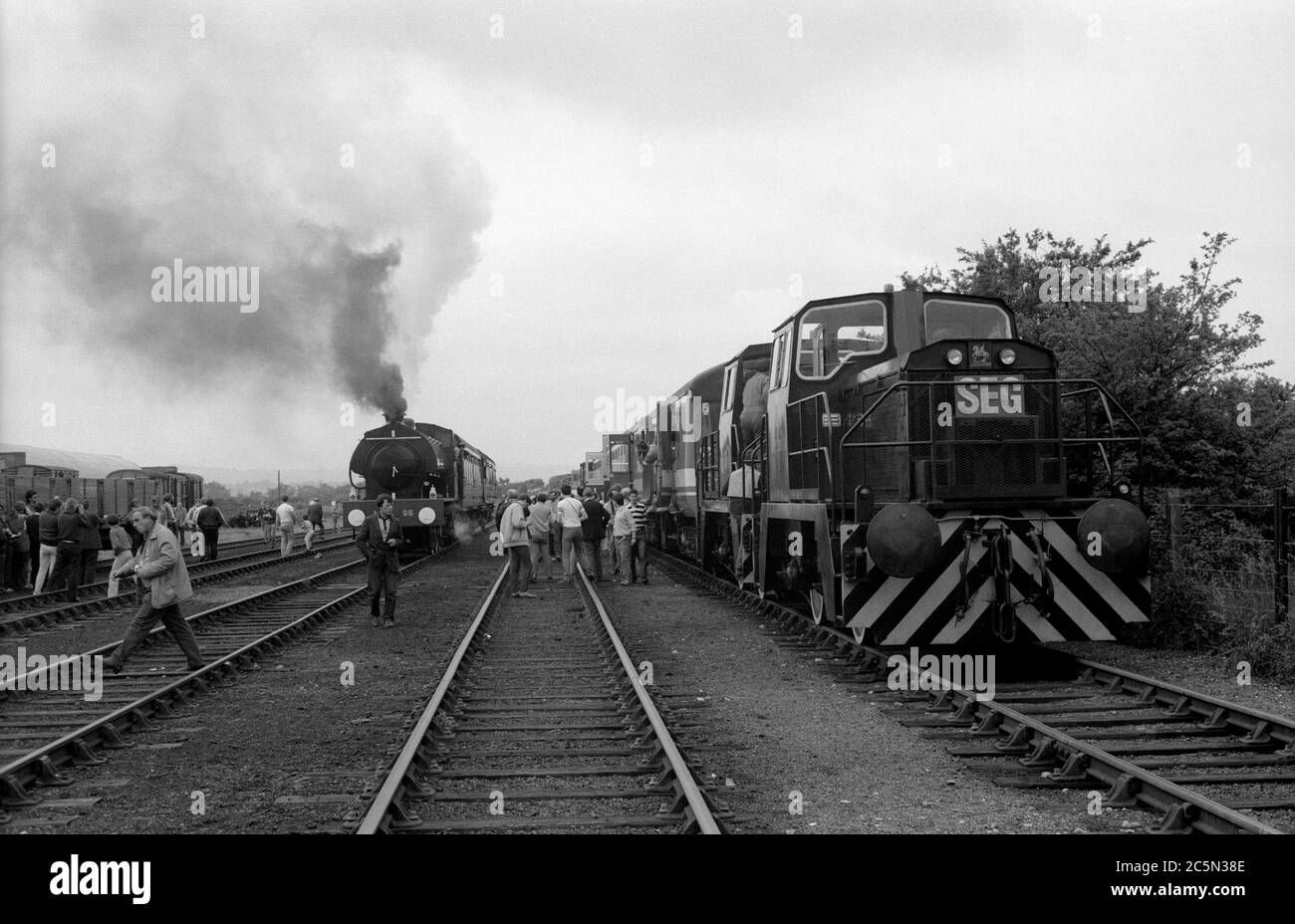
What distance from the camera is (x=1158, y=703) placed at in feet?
26.2

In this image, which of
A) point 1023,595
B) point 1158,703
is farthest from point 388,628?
point 1158,703

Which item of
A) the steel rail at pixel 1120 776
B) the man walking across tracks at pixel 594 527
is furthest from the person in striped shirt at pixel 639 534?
the steel rail at pixel 1120 776

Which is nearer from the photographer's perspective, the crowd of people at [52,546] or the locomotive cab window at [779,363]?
the locomotive cab window at [779,363]

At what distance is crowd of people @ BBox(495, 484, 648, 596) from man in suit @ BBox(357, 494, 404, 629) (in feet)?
11.3

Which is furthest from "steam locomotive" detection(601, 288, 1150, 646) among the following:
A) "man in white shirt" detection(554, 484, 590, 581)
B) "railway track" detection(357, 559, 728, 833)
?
"man in white shirt" detection(554, 484, 590, 581)

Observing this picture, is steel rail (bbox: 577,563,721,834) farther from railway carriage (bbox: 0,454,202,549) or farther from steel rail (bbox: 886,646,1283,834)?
railway carriage (bbox: 0,454,202,549)

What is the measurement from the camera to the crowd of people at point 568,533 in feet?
58.5

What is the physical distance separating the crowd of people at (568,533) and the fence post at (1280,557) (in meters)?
10.7

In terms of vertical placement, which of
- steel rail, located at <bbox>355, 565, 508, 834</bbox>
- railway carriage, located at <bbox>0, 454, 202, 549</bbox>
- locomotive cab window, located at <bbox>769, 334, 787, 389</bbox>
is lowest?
steel rail, located at <bbox>355, 565, 508, 834</bbox>

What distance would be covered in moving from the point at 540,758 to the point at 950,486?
14.1ft

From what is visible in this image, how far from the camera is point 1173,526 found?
1109cm

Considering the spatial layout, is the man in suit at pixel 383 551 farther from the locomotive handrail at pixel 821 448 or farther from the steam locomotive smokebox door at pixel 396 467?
the steam locomotive smokebox door at pixel 396 467

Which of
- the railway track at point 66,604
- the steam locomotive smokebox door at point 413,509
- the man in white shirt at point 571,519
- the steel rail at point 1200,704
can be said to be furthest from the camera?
the steam locomotive smokebox door at point 413,509

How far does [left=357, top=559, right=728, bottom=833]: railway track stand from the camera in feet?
18.2
